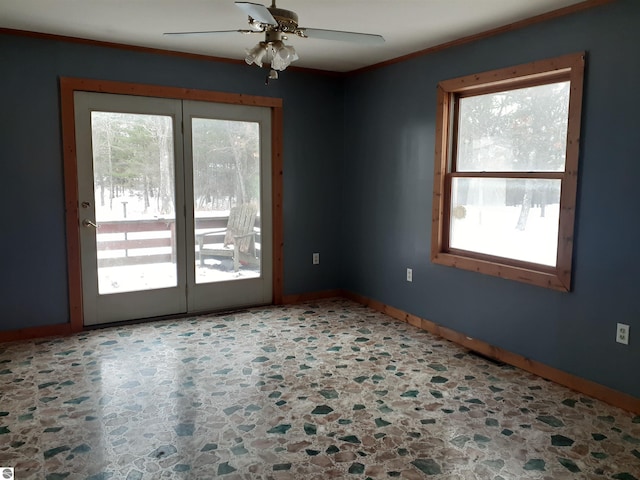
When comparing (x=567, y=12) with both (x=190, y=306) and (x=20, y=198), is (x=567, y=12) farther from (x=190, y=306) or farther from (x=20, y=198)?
(x=20, y=198)

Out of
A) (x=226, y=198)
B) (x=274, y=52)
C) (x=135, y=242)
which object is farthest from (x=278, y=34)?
(x=135, y=242)

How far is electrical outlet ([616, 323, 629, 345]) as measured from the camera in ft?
9.57

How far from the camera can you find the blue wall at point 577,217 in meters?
2.89

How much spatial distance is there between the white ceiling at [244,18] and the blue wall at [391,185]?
9.3 inches

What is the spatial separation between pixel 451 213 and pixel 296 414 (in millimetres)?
2261

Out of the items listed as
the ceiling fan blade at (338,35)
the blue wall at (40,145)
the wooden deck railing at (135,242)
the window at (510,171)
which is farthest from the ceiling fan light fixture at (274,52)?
the wooden deck railing at (135,242)

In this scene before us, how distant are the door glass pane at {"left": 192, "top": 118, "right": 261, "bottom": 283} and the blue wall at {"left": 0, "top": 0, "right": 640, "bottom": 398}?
0.37 m

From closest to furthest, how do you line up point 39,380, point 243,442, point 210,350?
1. point 243,442
2. point 39,380
3. point 210,350

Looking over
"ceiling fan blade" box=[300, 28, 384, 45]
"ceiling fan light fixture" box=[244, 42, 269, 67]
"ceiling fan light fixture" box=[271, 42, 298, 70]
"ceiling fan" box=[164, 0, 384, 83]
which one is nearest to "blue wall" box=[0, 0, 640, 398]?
"ceiling fan blade" box=[300, 28, 384, 45]

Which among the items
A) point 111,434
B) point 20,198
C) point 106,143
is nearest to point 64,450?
point 111,434

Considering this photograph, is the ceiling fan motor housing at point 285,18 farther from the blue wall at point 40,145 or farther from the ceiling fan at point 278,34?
the blue wall at point 40,145

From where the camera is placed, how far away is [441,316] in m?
4.28

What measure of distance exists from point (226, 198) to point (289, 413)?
256 centimetres

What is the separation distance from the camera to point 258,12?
224 cm
